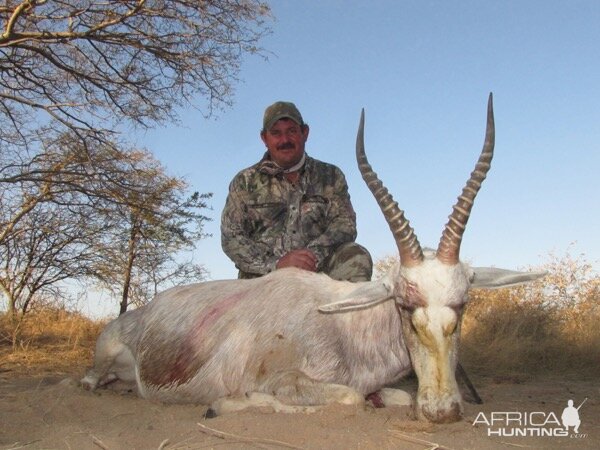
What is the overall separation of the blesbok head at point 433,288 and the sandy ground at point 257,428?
0.58ft

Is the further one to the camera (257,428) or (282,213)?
(282,213)

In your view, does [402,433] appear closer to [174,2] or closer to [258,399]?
[258,399]

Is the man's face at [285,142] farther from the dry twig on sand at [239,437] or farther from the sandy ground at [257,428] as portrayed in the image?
the dry twig on sand at [239,437]

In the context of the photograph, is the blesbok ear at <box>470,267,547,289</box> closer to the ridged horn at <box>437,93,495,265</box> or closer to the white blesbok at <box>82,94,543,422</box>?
the white blesbok at <box>82,94,543,422</box>

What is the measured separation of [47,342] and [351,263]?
502 cm

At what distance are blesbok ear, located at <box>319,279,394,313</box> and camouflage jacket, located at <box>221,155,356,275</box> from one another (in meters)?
2.11

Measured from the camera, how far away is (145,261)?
12.3 m

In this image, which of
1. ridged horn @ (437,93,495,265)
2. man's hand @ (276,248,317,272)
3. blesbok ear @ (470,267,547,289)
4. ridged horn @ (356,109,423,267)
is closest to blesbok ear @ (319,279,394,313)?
ridged horn @ (356,109,423,267)

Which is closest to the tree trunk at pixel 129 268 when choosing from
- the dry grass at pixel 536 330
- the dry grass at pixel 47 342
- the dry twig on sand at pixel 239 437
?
the dry grass at pixel 47 342

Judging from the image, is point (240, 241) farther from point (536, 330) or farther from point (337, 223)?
point (536, 330)

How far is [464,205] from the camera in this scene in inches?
137

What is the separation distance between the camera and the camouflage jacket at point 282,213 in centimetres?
584

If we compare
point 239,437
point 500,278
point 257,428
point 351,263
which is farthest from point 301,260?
point 239,437

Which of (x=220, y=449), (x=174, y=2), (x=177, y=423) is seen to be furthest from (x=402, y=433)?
(x=174, y=2)
